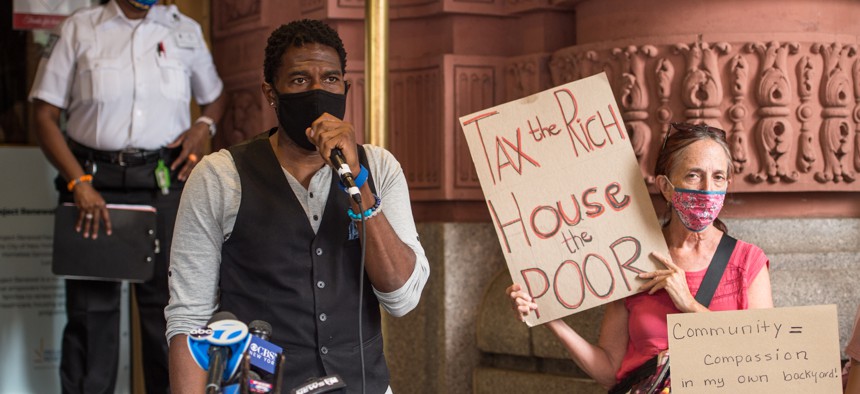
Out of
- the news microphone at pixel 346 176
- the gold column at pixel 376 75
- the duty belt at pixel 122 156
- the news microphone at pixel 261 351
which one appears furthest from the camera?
the gold column at pixel 376 75

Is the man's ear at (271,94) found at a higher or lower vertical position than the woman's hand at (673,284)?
higher

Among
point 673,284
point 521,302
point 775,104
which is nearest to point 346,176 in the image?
point 521,302

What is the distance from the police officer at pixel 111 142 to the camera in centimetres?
442

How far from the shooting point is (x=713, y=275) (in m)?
2.80

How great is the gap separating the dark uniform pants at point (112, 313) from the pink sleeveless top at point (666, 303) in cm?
228

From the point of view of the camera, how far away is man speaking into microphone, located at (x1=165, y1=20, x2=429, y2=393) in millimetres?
2400

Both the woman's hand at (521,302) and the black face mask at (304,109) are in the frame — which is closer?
the black face mask at (304,109)

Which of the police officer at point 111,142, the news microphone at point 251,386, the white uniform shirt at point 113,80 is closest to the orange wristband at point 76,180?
the police officer at point 111,142

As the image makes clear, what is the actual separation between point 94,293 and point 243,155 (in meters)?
2.25

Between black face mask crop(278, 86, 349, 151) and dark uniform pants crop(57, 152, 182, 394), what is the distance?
2.10 meters

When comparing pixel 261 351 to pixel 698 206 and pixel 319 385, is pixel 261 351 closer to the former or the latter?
pixel 319 385

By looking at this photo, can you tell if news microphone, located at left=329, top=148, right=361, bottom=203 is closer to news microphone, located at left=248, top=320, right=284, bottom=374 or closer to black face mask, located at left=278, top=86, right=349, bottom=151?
black face mask, located at left=278, top=86, right=349, bottom=151

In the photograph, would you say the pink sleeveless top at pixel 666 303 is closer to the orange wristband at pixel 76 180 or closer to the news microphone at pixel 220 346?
the news microphone at pixel 220 346

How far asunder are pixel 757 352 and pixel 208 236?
1323mm
